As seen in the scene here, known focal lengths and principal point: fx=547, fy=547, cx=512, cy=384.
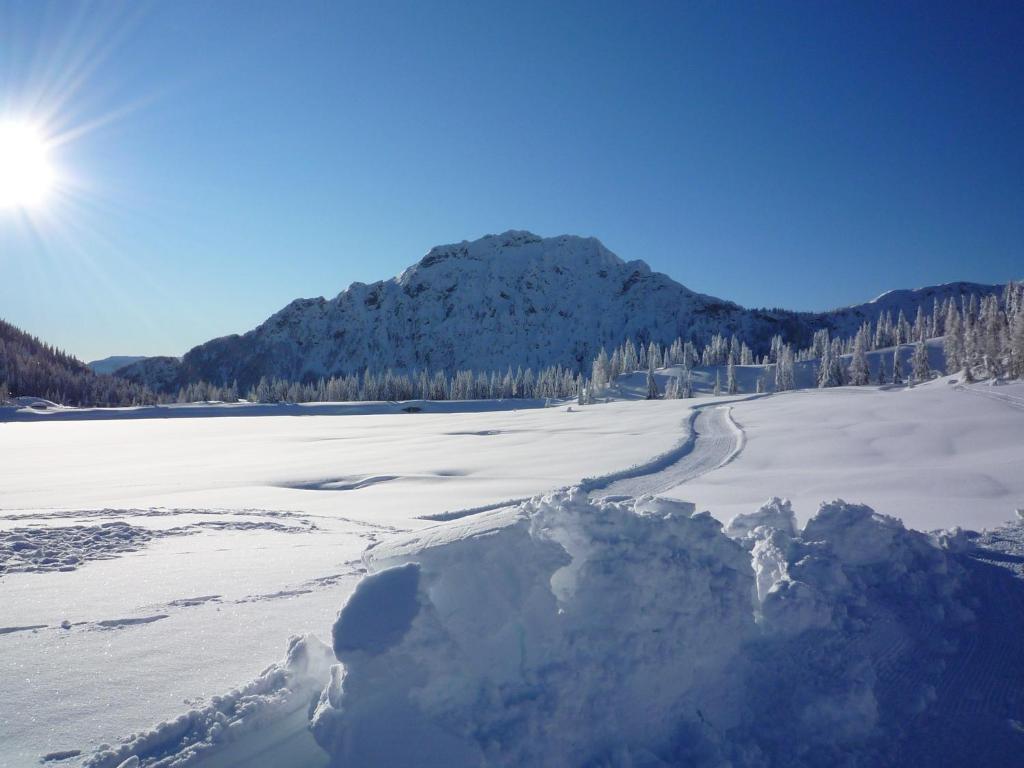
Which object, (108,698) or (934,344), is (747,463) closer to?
(108,698)

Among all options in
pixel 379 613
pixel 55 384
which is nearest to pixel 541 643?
pixel 379 613

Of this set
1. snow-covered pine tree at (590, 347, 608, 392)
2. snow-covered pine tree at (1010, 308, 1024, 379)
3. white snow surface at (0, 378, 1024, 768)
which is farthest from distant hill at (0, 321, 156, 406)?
snow-covered pine tree at (1010, 308, 1024, 379)

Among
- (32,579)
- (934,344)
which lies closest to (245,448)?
(32,579)

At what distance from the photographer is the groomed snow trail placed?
12.4m

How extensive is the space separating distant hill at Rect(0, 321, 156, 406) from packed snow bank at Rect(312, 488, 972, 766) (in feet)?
368

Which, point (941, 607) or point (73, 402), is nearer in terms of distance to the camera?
point (941, 607)

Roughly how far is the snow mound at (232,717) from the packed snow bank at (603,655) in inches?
13.7

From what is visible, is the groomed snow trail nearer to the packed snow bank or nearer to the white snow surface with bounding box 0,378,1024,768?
the white snow surface with bounding box 0,378,1024,768

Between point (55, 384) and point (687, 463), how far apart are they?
4661 inches

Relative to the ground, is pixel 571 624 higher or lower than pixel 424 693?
higher

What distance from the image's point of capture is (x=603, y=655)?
12.1 ft

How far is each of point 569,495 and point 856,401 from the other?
3292 cm

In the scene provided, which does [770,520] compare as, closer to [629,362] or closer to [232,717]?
[232,717]

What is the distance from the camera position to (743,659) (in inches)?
161
